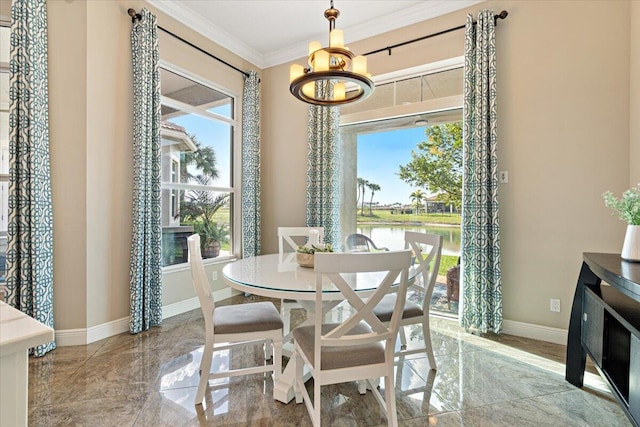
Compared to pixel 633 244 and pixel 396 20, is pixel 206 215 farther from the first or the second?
pixel 633 244

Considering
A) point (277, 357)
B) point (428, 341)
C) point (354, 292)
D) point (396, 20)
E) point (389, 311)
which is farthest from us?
point (396, 20)

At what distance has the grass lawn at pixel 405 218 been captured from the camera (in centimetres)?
329

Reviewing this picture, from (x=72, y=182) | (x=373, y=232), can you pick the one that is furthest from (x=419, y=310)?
(x=72, y=182)

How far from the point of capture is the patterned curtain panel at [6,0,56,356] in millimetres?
2287

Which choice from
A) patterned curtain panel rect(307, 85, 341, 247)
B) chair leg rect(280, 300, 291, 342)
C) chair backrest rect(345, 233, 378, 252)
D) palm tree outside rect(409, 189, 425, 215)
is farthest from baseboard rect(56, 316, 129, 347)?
palm tree outside rect(409, 189, 425, 215)

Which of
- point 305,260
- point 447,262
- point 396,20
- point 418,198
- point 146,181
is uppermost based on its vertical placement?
point 396,20

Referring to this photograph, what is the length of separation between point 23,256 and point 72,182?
25.1 inches

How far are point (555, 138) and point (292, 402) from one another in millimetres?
2849

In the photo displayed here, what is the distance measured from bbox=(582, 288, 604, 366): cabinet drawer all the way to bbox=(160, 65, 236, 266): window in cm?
352

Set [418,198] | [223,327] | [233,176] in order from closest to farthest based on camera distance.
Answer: [223,327] < [418,198] < [233,176]

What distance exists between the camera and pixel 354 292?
1.49 meters

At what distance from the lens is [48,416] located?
5.59 feet

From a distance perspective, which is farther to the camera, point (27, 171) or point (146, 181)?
point (146, 181)

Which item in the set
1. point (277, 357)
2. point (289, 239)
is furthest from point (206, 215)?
point (277, 357)
